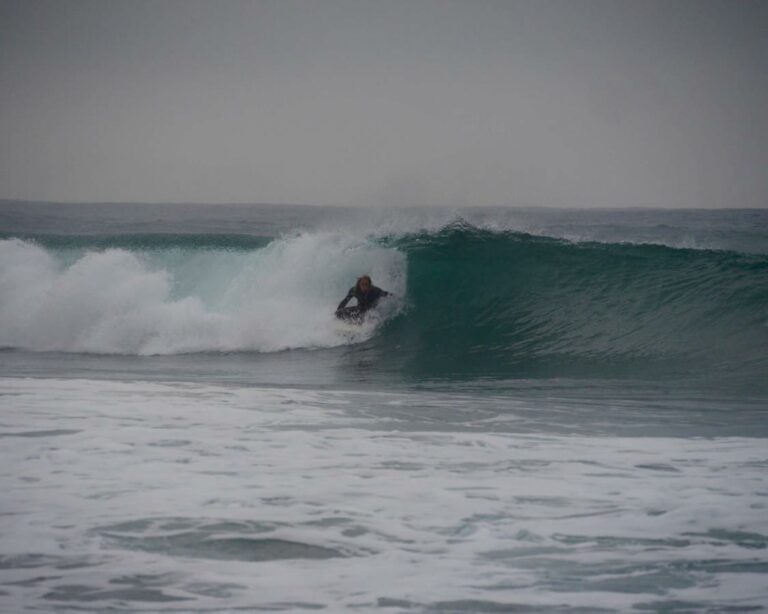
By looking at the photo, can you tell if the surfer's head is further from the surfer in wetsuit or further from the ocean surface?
the ocean surface

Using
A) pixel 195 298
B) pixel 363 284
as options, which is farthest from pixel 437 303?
pixel 195 298

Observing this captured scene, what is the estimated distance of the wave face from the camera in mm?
12242

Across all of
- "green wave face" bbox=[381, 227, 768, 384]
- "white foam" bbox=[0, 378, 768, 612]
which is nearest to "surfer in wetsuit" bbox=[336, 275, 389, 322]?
"green wave face" bbox=[381, 227, 768, 384]

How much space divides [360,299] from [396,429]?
24.9 feet

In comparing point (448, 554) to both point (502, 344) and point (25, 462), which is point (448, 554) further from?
point (502, 344)

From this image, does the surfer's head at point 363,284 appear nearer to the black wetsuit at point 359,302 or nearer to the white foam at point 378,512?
the black wetsuit at point 359,302

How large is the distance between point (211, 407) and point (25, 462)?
2.24m

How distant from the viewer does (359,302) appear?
47.0 feet

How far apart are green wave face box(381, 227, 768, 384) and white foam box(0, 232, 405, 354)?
2.74ft

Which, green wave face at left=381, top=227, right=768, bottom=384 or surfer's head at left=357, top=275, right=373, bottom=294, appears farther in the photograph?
surfer's head at left=357, top=275, right=373, bottom=294

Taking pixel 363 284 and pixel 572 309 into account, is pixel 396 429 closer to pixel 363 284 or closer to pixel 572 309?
pixel 363 284

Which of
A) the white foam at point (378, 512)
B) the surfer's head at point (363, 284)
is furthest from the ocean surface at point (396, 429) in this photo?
the surfer's head at point (363, 284)

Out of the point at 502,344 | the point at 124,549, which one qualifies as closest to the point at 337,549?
the point at 124,549

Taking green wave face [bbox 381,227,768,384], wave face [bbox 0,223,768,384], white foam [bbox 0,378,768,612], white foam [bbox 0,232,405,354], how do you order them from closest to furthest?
white foam [bbox 0,378,768,612], green wave face [bbox 381,227,768,384], wave face [bbox 0,223,768,384], white foam [bbox 0,232,405,354]
